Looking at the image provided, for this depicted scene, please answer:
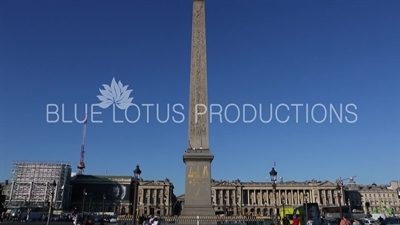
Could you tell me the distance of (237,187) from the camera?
112062 mm

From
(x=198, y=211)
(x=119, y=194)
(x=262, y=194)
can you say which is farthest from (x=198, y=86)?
(x=262, y=194)

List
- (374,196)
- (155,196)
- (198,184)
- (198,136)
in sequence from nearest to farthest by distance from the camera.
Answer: (198,184) → (198,136) → (155,196) → (374,196)

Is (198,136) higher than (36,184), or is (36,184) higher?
(36,184)

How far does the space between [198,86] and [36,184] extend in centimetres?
8100

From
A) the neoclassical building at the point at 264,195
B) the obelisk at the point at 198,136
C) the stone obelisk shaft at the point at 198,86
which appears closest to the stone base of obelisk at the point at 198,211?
the obelisk at the point at 198,136

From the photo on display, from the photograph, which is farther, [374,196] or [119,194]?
[374,196]

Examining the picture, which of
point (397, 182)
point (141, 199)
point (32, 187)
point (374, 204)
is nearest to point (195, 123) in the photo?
point (32, 187)

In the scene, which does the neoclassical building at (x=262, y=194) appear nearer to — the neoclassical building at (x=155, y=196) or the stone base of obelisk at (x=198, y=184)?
the neoclassical building at (x=155, y=196)

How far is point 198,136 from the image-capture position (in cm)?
1892

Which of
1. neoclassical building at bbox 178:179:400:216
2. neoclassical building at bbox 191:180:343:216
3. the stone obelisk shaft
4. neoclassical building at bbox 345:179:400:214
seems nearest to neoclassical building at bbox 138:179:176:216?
neoclassical building at bbox 178:179:400:216

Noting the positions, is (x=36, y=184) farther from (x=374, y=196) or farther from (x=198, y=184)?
(x=374, y=196)

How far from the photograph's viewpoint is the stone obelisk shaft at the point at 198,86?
62.1 feet

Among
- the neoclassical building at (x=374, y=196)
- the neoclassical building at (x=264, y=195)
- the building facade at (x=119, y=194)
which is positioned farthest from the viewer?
the neoclassical building at (x=374, y=196)

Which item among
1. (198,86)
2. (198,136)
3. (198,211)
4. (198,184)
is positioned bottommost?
(198,211)
